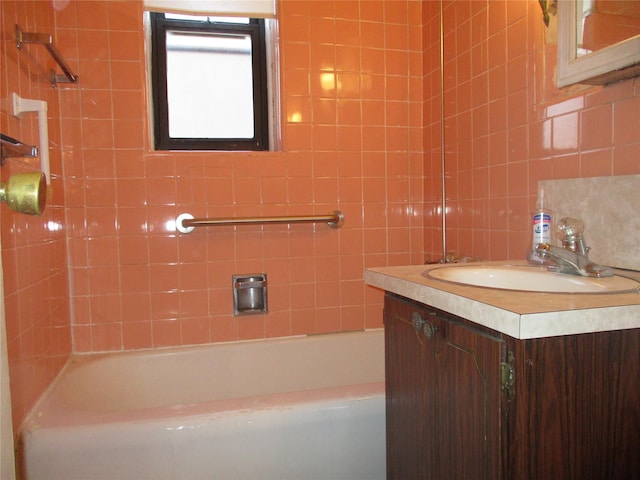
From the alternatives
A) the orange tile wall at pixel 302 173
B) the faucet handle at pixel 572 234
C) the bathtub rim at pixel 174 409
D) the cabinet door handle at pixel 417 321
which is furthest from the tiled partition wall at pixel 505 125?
the bathtub rim at pixel 174 409

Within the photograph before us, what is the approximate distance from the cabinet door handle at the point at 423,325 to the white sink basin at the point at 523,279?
3.8 inches

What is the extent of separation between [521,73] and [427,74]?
0.62 meters

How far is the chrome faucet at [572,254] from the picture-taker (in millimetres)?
883

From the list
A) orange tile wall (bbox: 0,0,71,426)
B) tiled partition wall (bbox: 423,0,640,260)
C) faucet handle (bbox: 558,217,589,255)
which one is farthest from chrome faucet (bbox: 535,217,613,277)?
orange tile wall (bbox: 0,0,71,426)

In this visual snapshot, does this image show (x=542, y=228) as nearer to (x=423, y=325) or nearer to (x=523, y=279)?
(x=523, y=279)

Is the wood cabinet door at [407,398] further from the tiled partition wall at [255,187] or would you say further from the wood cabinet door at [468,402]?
the tiled partition wall at [255,187]

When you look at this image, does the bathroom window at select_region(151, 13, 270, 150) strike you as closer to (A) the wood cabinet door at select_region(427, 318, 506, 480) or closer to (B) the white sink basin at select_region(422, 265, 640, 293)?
(B) the white sink basin at select_region(422, 265, 640, 293)

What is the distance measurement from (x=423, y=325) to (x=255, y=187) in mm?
1137

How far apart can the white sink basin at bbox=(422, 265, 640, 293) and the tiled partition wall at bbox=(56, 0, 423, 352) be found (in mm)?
903

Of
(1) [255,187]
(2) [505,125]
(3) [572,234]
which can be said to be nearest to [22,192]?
(3) [572,234]

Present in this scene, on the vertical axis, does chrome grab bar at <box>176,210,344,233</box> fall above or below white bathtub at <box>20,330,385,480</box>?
above

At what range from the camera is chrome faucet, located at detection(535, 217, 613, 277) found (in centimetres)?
88

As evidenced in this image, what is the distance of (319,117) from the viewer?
1856 mm

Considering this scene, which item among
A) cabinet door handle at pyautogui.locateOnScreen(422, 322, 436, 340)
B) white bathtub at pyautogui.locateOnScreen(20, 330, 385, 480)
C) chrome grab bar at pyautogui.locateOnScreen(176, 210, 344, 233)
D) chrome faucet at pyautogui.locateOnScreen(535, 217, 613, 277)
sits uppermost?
chrome grab bar at pyautogui.locateOnScreen(176, 210, 344, 233)
